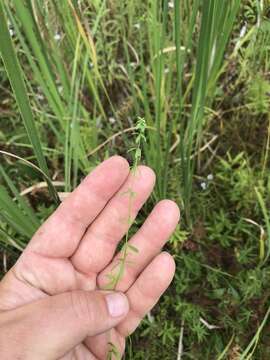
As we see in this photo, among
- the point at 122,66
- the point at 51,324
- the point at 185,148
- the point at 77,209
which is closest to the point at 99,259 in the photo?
the point at 77,209

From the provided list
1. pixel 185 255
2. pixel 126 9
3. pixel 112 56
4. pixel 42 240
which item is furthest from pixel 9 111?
pixel 185 255

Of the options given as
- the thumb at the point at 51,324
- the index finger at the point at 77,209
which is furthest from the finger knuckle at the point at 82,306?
the index finger at the point at 77,209

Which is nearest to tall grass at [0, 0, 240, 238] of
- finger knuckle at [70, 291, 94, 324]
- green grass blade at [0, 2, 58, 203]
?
green grass blade at [0, 2, 58, 203]

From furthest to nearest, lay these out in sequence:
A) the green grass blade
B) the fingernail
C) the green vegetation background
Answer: the green vegetation background → the fingernail → the green grass blade

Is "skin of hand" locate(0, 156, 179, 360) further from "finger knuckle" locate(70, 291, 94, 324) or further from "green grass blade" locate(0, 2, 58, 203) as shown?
"green grass blade" locate(0, 2, 58, 203)

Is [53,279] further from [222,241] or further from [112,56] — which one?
[112,56]

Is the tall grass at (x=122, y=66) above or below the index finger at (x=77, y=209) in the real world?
above

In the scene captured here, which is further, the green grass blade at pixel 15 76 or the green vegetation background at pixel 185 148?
the green vegetation background at pixel 185 148

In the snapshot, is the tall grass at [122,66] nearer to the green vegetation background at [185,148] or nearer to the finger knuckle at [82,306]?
the green vegetation background at [185,148]
